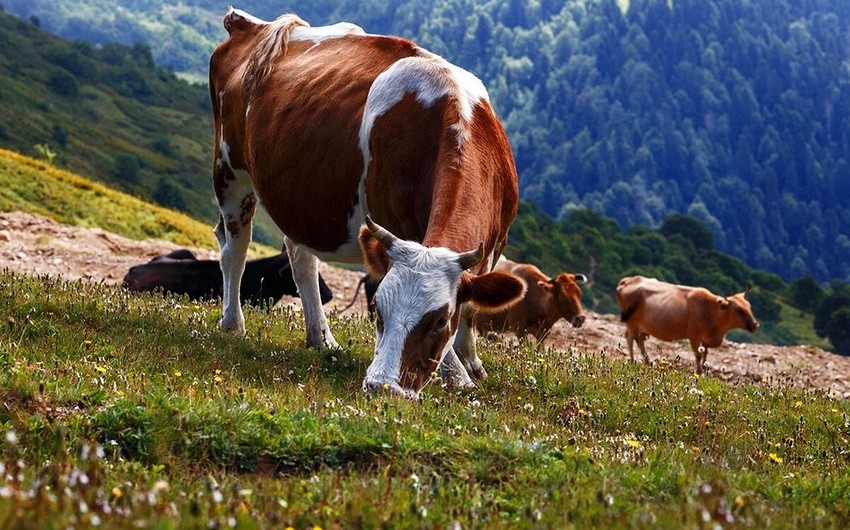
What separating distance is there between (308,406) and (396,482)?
78.2 inches

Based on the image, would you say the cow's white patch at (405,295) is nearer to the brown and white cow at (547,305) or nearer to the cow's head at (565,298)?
the brown and white cow at (547,305)

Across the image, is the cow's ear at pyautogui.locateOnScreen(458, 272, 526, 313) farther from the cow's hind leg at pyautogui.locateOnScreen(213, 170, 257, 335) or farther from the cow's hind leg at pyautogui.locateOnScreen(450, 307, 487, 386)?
the cow's hind leg at pyautogui.locateOnScreen(213, 170, 257, 335)

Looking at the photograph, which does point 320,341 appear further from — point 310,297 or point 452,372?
point 452,372

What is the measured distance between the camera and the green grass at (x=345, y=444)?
4199 millimetres

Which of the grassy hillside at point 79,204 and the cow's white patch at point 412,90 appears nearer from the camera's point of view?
the cow's white patch at point 412,90

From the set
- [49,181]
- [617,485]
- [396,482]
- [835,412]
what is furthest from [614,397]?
[49,181]

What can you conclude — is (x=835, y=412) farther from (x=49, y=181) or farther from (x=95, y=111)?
(x=95, y=111)

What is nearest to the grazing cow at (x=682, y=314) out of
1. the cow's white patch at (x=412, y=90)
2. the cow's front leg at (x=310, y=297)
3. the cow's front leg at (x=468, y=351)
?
the cow's front leg at (x=310, y=297)

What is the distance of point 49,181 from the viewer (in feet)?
113

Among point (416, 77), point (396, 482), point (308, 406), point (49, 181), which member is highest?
point (416, 77)

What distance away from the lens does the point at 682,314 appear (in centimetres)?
2367

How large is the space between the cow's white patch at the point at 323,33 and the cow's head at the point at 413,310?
5.09m

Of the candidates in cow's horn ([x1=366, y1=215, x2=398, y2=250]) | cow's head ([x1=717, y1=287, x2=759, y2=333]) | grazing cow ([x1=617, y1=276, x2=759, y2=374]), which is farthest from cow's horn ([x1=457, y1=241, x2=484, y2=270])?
cow's head ([x1=717, y1=287, x2=759, y2=333])

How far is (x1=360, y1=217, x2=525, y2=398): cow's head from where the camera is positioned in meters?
7.35
